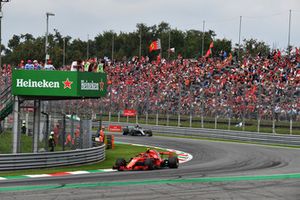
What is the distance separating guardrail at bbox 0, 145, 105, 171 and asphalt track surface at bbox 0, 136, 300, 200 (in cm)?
208

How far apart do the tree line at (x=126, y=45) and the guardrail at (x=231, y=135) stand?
28859 mm

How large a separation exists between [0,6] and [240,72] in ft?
80.5

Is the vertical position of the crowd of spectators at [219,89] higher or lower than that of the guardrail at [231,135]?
higher

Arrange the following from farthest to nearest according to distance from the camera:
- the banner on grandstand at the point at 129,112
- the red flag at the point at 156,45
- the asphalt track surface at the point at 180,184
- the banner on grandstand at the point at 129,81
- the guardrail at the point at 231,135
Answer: the red flag at the point at 156,45
the banner on grandstand at the point at 129,81
the banner on grandstand at the point at 129,112
the guardrail at the point at 231,135
the asphalt track surface at the point at 180,184

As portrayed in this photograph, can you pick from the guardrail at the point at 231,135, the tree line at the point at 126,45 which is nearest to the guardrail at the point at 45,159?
the guardrail at the point at 231,135

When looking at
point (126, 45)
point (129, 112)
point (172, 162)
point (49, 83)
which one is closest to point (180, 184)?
point (172, 162)

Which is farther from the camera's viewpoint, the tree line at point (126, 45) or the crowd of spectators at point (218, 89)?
the tree line at point (126, 45)

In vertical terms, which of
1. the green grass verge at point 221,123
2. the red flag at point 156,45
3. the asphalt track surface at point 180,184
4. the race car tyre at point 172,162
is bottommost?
the asphalt track surface at point 180,184

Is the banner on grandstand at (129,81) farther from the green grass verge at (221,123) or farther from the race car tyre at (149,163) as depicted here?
the race car tyre at (149,163)

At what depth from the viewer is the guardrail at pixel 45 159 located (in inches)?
679

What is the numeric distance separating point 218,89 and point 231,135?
318cm

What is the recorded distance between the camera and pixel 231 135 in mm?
36531

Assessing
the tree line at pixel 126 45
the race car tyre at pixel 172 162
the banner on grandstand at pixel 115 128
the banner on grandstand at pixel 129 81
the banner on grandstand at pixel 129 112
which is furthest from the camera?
the tree line at pixel 126 45

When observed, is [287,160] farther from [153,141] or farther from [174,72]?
[174,72]
